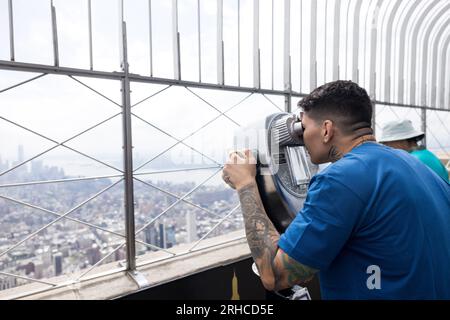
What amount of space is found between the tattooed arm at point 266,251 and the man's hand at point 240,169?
0.02 metres

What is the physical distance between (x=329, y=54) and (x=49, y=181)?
228 cm

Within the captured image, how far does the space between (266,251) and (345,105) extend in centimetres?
39

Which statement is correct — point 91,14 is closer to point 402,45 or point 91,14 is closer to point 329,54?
point 329,54

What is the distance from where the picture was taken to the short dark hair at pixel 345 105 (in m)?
0.74

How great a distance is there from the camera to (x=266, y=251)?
69 centimetres

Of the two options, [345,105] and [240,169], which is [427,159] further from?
[240,169]

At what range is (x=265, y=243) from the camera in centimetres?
71

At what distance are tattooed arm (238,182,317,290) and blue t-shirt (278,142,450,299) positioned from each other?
0.10 ft

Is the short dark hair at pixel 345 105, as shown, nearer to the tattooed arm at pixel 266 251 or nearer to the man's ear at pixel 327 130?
the man's ear at pixel 327 130

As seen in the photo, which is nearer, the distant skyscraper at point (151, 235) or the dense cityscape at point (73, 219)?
the dense cityscape at point (73, 219)

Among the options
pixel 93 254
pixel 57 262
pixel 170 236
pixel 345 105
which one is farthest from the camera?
pixel 170 236

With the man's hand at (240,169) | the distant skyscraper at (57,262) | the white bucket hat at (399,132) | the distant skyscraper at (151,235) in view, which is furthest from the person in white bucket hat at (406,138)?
the distant skyscraper at (57,262)

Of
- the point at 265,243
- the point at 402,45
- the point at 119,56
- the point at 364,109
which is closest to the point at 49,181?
the point at 119,56

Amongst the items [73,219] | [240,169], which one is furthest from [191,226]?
[240,169]
